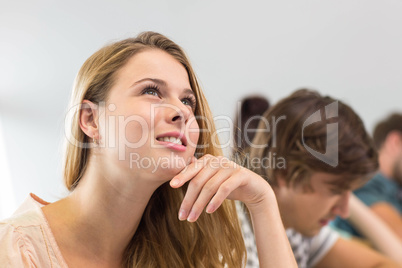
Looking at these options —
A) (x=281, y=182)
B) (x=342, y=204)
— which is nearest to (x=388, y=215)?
(x=342, y=204)

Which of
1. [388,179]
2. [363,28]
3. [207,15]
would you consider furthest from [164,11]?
[388,179]

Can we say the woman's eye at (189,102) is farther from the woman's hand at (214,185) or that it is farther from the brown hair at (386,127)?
the brown hair at (386,127)

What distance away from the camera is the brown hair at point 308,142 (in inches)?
53.7

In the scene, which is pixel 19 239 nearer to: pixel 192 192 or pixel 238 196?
pixel 192 192

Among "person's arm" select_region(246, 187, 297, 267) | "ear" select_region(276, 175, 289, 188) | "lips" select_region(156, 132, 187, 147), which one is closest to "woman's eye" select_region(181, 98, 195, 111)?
"lips" select_region(156, 132, 187, 147)

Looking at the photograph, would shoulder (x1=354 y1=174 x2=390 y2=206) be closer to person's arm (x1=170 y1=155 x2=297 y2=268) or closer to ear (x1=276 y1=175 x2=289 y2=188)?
ear (x1=276 y1=175 x2=289 y2=188)

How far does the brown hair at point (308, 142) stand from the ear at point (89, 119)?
607 millimetres

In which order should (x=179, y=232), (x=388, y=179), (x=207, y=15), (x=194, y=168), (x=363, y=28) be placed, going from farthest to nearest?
(x=363, y=28)
(x=207, y=15)
(x=388, y=179)
(x=179, y=232)
(x=194, y=168)

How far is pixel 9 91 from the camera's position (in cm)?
203

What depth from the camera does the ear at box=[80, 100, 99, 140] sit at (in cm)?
89

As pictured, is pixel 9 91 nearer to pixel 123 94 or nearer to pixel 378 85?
pixel 123 94

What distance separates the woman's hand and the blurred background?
1193mm

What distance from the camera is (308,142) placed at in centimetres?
139

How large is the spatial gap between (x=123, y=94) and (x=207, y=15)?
5.70ft
